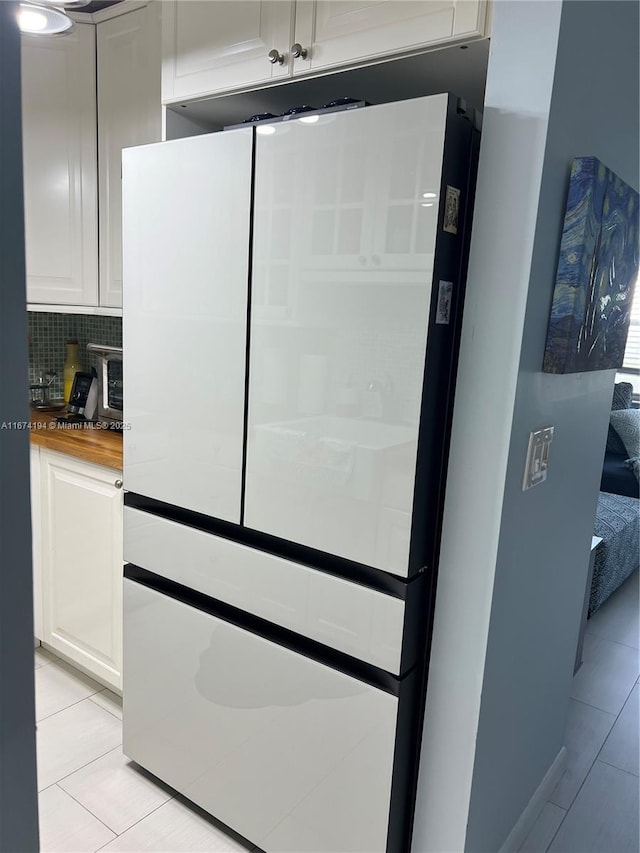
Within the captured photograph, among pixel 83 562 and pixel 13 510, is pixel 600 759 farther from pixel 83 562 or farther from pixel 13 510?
pixel 13 510

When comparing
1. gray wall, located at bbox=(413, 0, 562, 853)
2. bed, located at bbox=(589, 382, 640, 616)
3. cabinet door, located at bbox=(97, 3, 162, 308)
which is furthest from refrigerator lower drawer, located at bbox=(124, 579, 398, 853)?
bed, located at bbox=(589, 382, 640, 616)

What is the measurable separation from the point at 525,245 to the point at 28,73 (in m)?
2.10

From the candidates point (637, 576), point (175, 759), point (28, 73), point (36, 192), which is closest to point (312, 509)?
point (175, 759)

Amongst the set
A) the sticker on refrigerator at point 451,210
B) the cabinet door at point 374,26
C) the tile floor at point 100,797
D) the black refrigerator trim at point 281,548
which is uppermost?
the cabinet door at point 374,26

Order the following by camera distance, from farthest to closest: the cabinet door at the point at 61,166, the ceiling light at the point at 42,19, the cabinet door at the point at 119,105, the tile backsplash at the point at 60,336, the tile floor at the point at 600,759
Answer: the tile backsplash at the point at 60,336, the cabinet door at the point at 61,166, the cabinet door at the point at 119,105, the tile floor at the point at 600,759, the ceiling light at the point at 42,19

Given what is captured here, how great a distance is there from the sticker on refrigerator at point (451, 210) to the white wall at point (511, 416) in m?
0.04

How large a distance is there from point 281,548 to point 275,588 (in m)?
0.10

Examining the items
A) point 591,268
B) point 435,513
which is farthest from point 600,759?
point 591,268

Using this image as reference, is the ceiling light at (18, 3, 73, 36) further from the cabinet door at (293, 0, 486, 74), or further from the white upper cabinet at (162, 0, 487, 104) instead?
the cabinet door at (293, 0, 486, 74)

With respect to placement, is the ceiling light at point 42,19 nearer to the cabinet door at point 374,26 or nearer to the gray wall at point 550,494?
the cabinet door at point 374,26

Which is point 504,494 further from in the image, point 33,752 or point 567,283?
point 33,752

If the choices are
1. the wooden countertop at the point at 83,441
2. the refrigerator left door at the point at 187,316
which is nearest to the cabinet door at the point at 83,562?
the wooden countertop at the point at 83,441

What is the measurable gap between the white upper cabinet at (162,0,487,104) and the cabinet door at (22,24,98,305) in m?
0.69

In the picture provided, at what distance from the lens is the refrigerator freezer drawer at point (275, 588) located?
136 cm
